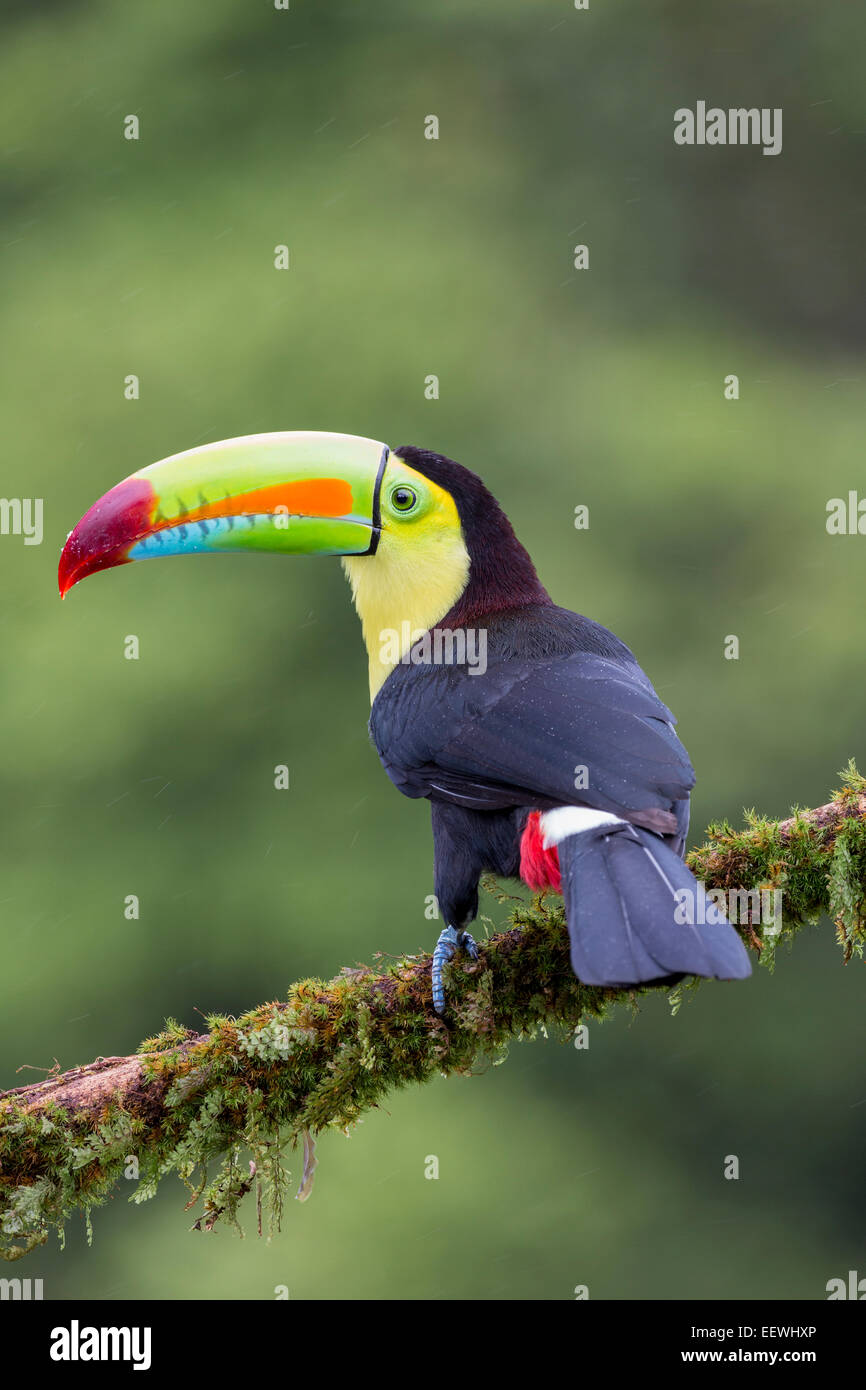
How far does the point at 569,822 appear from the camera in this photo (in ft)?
10.5

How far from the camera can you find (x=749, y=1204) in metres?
8.79

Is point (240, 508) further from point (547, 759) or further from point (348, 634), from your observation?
point (348, 634)

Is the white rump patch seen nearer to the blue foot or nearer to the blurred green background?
the blue foot

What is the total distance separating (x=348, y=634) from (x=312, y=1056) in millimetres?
5270

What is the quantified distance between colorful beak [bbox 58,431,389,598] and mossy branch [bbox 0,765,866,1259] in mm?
1222

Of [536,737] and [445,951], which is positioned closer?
[445,951]

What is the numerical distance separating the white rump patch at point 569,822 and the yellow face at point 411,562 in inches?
33.8

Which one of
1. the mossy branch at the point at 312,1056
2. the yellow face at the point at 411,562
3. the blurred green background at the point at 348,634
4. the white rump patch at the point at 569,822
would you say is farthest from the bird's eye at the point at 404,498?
the blurred green background at the point at 348,634

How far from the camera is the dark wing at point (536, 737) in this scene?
3.22 meters

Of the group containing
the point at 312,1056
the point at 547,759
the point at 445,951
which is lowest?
the point at 312,1056

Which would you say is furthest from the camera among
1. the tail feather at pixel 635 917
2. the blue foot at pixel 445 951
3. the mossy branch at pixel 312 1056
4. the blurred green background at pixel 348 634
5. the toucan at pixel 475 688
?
the blurred green background at pixel 348 634

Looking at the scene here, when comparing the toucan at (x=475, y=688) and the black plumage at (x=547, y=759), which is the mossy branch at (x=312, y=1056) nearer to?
the toucan at (x=475, y=688)

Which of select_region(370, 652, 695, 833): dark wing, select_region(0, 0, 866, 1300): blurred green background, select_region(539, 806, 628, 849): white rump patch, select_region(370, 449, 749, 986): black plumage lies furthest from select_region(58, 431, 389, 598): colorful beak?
select_region(0, 0, 866, 1300): blurred green background

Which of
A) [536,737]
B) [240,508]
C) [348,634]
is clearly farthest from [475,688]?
[348,634]
